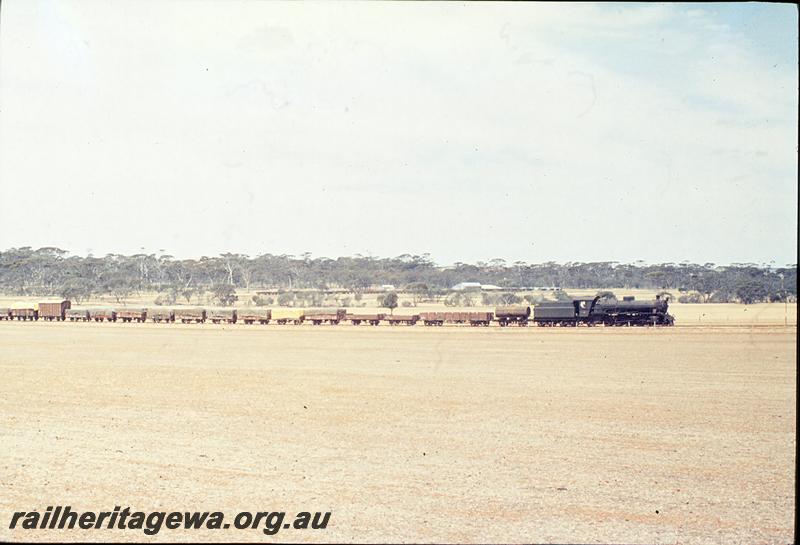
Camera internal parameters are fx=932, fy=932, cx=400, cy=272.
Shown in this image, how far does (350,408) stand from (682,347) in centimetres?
2493

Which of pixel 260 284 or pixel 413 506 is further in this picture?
pixel 260 284

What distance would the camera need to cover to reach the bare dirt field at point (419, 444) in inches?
507

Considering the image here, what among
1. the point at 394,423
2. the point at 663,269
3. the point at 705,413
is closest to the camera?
the point at 394,423

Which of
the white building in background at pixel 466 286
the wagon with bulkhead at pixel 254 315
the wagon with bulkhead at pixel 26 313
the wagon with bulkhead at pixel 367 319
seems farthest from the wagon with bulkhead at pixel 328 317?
the white building in background at pixel 466 286

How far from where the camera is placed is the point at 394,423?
70.3 feet

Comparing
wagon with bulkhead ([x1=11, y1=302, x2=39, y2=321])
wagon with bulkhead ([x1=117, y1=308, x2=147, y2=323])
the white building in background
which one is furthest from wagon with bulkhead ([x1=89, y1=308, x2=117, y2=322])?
the white building in background

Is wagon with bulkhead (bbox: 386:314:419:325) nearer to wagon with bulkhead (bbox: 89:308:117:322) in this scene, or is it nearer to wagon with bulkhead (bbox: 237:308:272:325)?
wagon with bulkhead (bbox: 237:308:272:325)

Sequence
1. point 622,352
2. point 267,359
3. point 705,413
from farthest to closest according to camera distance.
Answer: point 622,352
point 267,359
point 705,413

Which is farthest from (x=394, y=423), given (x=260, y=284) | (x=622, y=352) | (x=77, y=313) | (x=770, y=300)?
(x=260, y=284)

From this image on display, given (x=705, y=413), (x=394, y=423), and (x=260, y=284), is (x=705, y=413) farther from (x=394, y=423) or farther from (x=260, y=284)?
(x=260, y=284)

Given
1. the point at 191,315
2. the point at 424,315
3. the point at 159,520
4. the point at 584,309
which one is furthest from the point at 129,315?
the point at 159,520

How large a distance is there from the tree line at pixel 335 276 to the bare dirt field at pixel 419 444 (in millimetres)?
59648

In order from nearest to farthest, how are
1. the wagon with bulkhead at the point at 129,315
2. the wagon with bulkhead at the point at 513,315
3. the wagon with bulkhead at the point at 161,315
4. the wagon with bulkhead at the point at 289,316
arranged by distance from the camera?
the wagon with bulkhead at the point at 513,315
the wagon with bulkhead at the point at 289,316
the wagon with bulkhead at the point at 161,315
the wagon with bulkhead at the point at 129,315

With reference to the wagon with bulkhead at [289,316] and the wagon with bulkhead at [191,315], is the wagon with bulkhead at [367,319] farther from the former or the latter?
the wagon with bulkhead at [191,315]
